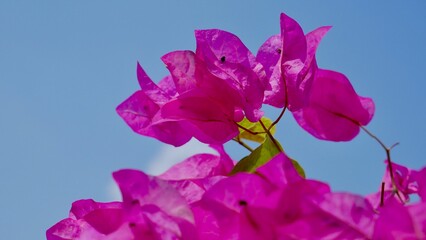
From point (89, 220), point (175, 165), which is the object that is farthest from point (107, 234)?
point (175, 165)

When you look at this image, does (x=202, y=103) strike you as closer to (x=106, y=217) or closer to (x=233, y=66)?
(x=233, y=66)

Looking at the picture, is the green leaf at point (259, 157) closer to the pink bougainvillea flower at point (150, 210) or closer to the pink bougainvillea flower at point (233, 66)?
the pink bougainvillea flower at point (233, 66)

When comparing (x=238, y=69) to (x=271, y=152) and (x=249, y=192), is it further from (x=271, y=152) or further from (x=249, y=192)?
(x=249, y=192)

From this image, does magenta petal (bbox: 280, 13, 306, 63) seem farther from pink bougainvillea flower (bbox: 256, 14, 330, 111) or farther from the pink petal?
the pink petal

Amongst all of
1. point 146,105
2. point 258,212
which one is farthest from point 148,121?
point 258,212

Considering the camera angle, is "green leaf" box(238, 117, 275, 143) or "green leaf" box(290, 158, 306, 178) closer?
"green leaf" box(290, 158, 306, 178)

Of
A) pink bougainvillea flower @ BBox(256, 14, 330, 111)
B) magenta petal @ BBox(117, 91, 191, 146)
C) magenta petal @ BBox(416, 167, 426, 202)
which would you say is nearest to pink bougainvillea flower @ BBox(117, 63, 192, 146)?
magenta petal @ BBox(117, 91, 191, 146)

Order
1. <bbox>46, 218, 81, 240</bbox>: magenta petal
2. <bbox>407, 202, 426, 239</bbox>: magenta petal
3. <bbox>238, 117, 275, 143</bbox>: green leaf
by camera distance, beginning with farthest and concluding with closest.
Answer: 1. <bbox>238, 117, 275, 143</bbox>: green leaf
2. <bbox>46, 218, 81, 240</bbox>: magenta petal
3. <bbox>407, 202, 426, 239</bbox>: magenta petal
